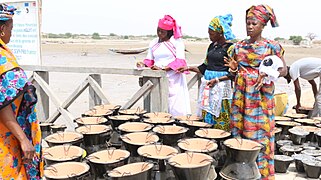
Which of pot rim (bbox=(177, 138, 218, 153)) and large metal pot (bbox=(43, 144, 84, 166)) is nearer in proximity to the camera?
large metal pot (bbox=(43, 144, 84, 166))

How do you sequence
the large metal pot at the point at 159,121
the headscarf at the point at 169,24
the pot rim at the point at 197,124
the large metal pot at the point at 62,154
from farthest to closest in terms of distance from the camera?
the headscarf at the point at 169,24
the large metal pot at the point at 159,121
the pot rim at the point at 197,124
the large metal pot at the point at 62,154

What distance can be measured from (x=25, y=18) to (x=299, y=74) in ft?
12.7

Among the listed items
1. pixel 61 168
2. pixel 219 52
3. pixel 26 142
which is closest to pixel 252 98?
pixel 219 52

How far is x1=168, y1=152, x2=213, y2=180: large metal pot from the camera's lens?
2328mm

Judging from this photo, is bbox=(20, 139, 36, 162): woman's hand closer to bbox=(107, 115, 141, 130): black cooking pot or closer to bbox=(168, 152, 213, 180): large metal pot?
bbox=(168, 152, 213, 180): large metal pot

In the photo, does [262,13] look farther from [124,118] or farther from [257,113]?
[124,118]

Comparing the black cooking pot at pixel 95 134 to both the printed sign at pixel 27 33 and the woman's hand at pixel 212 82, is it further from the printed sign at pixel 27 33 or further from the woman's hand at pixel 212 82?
the printed sign at pixel 27 33

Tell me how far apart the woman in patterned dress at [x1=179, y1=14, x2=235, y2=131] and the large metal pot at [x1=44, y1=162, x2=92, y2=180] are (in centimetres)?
145

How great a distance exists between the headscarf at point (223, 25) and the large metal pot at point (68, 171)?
5.76ft

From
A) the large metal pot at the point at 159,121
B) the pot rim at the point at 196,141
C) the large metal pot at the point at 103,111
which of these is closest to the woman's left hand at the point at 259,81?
the pot rim at the point at 196,141

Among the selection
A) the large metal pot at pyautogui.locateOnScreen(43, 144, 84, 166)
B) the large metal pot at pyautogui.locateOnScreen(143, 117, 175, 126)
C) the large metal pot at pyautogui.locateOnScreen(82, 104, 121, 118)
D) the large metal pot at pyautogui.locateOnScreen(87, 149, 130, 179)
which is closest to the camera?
the large metal pot at pyautogui.locateOnScreen(87, 149, 130, 179)

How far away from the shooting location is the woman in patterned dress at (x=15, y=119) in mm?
1811

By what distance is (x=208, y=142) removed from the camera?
2.85 metres

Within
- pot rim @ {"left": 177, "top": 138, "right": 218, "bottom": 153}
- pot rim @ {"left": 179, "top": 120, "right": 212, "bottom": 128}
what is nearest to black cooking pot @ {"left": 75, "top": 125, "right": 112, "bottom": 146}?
pot rim @ {"left": 177, "top": 138, "right": 218, "bottom": 153}
